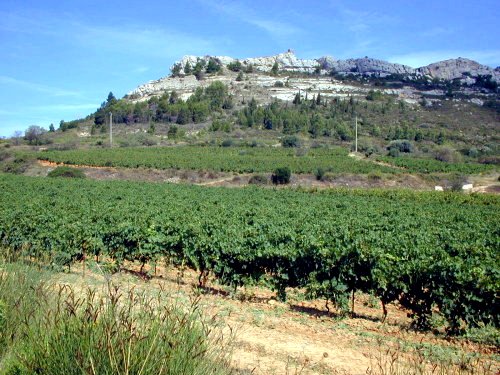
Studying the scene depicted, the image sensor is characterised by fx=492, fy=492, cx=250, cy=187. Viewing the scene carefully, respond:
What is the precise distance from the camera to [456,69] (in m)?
153

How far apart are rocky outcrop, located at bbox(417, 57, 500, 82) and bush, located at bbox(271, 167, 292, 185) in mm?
112379

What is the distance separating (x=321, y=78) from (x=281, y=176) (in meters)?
84.0

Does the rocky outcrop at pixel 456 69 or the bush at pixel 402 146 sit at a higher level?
the rocky outcrop at pixel 456 69

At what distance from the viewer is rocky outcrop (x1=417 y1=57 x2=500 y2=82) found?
146125 millimetres

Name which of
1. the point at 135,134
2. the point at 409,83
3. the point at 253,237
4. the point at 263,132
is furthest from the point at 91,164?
the point at 409,83

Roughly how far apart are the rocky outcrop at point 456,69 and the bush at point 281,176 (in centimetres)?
11238

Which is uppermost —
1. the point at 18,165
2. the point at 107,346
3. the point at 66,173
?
the point at 107,346

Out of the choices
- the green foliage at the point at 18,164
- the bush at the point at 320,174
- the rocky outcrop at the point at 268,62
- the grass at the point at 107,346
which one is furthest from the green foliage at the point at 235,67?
the grass at the point at 107,346

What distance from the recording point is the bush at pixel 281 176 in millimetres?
50037

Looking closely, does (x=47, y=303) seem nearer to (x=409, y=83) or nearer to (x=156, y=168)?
(x=156, y=168)

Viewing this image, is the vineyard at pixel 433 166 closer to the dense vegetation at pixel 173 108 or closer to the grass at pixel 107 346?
the dense vegetation at pixel 173 108

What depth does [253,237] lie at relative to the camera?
10.8 metres

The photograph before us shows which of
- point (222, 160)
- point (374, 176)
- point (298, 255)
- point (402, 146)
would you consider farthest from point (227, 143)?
point (298, 255)

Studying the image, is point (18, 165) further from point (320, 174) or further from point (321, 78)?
point (321, 78)
